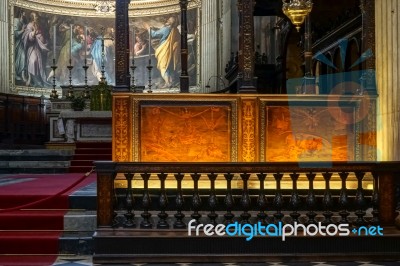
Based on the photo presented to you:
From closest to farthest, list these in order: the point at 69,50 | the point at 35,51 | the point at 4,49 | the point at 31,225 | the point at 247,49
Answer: the point at 31,225
the point at 247,49
the point at 4,49
the point at 35,51
the point at 69,50

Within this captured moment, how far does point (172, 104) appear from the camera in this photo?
26.1 ft

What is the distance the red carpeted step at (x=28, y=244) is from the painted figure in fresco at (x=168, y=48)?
16548 millimetres

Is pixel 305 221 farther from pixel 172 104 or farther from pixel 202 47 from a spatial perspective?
pixel 202 47

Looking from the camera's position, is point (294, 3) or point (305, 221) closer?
point (305, 221)

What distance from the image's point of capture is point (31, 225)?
6.82 m

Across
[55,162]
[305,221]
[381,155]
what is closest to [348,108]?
[381,155]

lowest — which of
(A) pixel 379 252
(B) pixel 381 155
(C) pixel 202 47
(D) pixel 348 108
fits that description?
(A) pixel 379 252

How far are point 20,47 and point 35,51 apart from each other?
2.74 feet

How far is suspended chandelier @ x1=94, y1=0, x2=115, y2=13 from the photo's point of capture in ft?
77.2

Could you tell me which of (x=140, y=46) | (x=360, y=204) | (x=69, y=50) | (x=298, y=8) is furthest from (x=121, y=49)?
(x=69, y=50)

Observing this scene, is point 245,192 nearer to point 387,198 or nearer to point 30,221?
point 387,198

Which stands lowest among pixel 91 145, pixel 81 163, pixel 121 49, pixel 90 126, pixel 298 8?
pixel 81 163

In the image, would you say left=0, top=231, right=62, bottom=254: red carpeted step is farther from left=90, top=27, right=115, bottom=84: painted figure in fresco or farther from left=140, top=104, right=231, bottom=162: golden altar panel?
left=90, top=27, right=115, bottom=84: painted figure in fresco

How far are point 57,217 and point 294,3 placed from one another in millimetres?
4055
